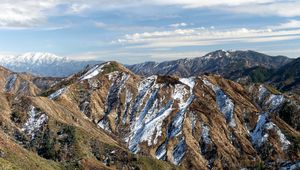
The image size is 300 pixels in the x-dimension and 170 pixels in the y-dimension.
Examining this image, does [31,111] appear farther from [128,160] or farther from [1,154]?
[1,154]

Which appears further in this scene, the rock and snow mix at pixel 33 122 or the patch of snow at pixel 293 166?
the patch of snow at pixel 293 166

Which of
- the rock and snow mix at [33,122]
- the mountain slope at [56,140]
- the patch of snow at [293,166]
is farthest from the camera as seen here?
the patch of snow at [293,166]

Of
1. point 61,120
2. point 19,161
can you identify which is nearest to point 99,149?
point 61,120

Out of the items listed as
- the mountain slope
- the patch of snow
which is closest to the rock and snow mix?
the mountain slope

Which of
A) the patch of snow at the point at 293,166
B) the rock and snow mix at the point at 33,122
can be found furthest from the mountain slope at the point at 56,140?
the patch of snow at the point at 293,166

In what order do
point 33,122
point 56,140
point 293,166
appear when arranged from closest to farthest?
1. point 56,140
2. point 33,122
3. point 293,166

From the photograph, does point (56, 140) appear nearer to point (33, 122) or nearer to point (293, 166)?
point (33, 122)

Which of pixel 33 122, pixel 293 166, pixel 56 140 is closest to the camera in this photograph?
pixel 56 140

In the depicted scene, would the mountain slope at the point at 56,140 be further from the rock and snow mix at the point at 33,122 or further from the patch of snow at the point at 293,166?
the patch of snow at the point at 293,166

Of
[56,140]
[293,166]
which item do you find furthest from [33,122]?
[293,166]
